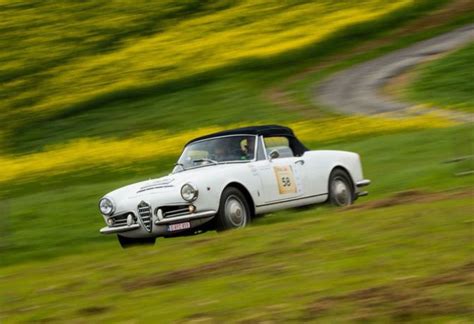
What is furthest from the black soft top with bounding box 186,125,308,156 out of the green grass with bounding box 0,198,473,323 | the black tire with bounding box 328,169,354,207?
the green grass with bounding box 0,198,473,323

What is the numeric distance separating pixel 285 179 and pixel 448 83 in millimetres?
20499

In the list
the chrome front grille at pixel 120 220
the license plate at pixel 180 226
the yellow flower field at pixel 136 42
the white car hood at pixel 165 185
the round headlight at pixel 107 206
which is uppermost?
the yellow flower field at pixel 136 42

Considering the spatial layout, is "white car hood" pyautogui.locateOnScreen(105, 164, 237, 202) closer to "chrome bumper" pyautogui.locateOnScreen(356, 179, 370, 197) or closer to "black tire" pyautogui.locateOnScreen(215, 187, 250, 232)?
"black tire" pyautogui.locateOnScreen(215, 187, 250, 232)


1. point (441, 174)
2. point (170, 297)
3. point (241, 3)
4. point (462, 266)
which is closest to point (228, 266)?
point (170, 297)

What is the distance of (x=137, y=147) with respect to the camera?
94.5 ft

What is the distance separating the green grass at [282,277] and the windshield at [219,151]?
3460 mm

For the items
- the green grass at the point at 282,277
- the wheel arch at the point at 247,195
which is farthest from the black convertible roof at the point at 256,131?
the green grass at the point at 282,277

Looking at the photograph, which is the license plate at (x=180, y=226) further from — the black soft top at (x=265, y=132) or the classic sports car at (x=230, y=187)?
the black soft top at (x=265, y=132)

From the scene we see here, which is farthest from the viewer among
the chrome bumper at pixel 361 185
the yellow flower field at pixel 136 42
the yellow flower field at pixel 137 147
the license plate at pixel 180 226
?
the yellow flower field at pixel 136 42

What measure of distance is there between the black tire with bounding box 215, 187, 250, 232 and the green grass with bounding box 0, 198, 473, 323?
209 centimetres

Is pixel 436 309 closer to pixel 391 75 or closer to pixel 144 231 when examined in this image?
pixel 144 231

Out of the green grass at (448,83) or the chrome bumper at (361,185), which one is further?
the green grass at (448,83)

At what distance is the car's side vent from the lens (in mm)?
13398

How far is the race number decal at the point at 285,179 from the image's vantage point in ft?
48.0
